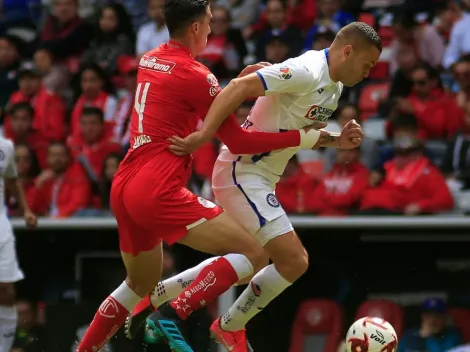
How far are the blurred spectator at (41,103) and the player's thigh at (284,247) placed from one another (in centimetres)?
589

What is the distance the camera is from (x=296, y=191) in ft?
33.6

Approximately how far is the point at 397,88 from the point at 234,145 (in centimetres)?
559

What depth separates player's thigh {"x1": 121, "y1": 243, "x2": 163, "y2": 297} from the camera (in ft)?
23.7

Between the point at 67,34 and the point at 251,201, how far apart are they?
7746 millimetres

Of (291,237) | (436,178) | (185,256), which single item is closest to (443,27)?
(436,178)

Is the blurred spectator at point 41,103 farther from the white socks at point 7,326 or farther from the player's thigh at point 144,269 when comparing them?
the player's thigh at point 144,269

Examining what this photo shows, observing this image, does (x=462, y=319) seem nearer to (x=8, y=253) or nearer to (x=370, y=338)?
(x=370, y=338)

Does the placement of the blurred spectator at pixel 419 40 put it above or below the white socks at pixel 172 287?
below

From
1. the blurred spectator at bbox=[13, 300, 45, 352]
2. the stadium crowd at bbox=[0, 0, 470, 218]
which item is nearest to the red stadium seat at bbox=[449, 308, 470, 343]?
the stadium crowd at bbox=[0, 0, 470, 218]

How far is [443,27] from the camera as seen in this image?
13469mm

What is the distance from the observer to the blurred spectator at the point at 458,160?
10.4 meters

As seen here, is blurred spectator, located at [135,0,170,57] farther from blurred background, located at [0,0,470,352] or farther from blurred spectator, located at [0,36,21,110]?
blurred spectator, located at [0,36,21,110]

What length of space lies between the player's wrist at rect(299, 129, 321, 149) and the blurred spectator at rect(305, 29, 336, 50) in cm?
530

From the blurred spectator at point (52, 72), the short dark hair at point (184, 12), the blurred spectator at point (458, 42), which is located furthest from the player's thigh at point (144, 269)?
the blurred spectator at point (52, 72)
